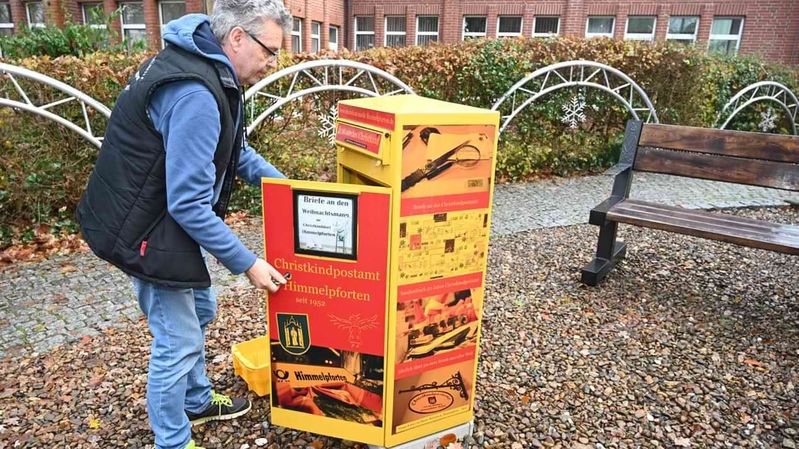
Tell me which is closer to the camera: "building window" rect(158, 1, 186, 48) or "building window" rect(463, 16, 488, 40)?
"building window" rect(158, 1, 186, 48)

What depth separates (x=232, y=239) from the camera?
1881 mm

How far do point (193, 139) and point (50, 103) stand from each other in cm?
369

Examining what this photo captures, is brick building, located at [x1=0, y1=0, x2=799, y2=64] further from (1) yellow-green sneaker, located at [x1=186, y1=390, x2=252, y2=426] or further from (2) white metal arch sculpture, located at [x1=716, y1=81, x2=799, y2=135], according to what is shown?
(1) yellow-green sneaker, located at [x1=186, y1=390, x2=252, y2=426]

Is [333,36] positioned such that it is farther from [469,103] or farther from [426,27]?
[469,103]

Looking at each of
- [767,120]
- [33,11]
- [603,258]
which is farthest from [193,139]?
[33,11]

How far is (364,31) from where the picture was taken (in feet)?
70.7

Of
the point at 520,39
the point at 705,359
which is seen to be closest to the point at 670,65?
the point at 520,39

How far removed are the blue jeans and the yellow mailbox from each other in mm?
309

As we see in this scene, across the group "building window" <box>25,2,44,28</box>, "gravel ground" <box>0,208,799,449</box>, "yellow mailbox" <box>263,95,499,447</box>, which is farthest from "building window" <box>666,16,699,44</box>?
"yellow mailbox" <box>263,95,499,447</box>

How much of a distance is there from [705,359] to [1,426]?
3666 mm

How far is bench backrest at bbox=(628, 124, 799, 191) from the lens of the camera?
13.8 feet

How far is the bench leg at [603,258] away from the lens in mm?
4184

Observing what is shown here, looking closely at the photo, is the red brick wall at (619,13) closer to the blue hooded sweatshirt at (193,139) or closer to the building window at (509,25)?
the building window at (509,25)

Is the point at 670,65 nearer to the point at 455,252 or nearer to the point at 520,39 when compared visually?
the point at 520,39
